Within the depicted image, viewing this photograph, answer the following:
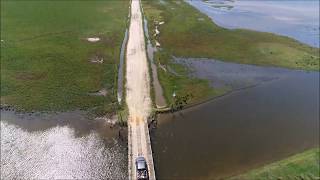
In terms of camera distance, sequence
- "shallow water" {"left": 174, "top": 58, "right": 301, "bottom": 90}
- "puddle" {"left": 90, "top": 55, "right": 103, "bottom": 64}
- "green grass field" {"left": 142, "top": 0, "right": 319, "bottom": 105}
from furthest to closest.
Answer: "puddle" {"left": 90, "top": 55, "right": 103, "bottom": 64}, "shallow water" {"left": 174, "top": 58, "right": 301, "bottom": 90}, "green grass field" {"left": 142, "top": 0, "right": 319, "bottom": 105}

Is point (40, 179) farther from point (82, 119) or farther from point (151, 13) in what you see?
point (151, 13)

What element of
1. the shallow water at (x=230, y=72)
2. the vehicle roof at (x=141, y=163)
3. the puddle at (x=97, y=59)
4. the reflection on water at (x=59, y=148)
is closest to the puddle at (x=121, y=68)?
the puddle at (x=97, y=59)

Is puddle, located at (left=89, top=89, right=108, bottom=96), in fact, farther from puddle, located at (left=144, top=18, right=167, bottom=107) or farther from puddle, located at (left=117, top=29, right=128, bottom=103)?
puddle, located at (left=144, top=18, right=167, bottom=107)

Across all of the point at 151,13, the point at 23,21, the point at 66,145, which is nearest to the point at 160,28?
the point at 151,13

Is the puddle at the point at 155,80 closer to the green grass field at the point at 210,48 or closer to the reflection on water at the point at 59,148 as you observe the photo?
the green grass field at the point at 210,48

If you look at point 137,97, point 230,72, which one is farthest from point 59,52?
point 230,72

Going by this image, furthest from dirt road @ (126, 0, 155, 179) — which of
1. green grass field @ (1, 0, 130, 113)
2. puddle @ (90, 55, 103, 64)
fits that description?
puddle @ (90, 55, 103, 64)
